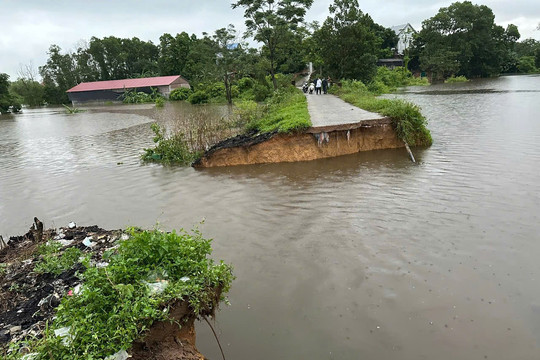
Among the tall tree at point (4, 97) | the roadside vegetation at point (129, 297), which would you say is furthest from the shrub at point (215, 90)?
the roadside vegetation at point (129, 297)

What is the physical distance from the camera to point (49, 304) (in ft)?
12.2

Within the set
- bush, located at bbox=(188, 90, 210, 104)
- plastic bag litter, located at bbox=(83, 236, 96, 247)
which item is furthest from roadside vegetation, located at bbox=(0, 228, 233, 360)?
bush, located at bbox=(188, 90, 210, 104)

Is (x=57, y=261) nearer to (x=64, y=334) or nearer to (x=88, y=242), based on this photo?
(x=88, y=242)

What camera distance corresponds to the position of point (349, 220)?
6.91 metres

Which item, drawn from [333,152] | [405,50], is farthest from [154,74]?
[333,152]

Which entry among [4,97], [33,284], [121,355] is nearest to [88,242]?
[33,284]

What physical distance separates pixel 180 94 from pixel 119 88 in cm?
1450

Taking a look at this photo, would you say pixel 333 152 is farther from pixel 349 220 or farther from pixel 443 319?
pixel 443 319

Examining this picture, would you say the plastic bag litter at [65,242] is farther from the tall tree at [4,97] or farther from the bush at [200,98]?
the tall tree at [4,97]

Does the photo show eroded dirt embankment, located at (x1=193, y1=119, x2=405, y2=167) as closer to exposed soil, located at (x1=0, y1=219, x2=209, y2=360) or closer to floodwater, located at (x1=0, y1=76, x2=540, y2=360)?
floodwater, located at (x1=0, y1=76, x2=540, y2=360)

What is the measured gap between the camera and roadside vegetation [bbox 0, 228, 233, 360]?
2.78m

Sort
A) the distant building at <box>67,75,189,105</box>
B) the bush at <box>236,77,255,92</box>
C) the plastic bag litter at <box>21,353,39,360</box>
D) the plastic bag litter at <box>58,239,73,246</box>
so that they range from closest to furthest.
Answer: the plastic bag litter at <box>21,353,39,360</box>, the plastic bag litter at <box>58,239,73,246</box>, the bush at <box>236,77,255,92</box>, the distant building at <box>67,75,189,105</box>

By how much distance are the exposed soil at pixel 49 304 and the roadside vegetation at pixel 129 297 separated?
136 mm

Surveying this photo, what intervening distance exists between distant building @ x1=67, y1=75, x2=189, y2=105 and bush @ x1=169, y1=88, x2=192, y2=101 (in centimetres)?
363
